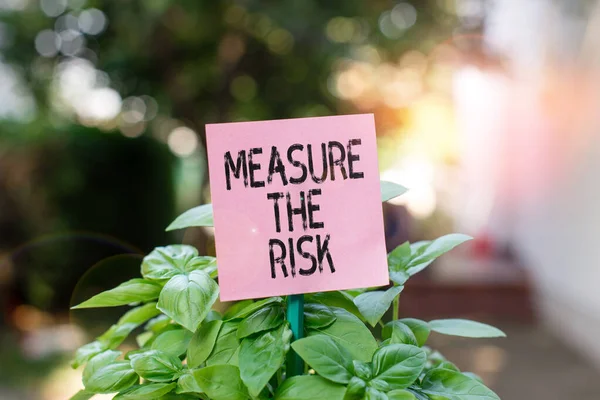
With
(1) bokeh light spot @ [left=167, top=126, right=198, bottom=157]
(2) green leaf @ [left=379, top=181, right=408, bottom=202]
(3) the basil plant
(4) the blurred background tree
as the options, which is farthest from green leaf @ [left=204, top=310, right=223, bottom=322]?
(1) bokeh light spot @ [left=167, top=126, right=198, bottom=157]

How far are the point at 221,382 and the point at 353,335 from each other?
0.12 metres

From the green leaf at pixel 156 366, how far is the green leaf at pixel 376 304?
178mm

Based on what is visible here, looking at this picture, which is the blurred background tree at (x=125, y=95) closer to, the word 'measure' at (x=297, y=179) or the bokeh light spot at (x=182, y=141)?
the bokeh light spot at (x=182, y=141)

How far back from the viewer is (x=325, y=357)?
0.46 metres

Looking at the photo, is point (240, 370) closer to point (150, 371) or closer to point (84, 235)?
point (150, 371)

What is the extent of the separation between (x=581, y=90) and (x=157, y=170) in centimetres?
279

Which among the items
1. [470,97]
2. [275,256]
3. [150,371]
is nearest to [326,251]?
[275,256]

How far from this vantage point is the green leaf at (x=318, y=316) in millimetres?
538

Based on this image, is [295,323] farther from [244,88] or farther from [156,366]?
[244,88]

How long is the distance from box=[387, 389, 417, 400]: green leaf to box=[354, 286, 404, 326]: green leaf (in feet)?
0.23

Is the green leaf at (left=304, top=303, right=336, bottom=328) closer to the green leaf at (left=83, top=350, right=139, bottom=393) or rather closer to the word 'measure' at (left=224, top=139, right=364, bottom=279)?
the word 'measure' at (left=224, top=139, right=364, bottom=279)

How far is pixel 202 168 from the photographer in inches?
158

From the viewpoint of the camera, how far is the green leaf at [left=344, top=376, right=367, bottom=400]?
1.49ft

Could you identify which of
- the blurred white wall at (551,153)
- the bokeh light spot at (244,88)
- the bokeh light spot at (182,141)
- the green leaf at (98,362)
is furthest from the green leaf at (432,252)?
the bokeh light spot at (244,88)
